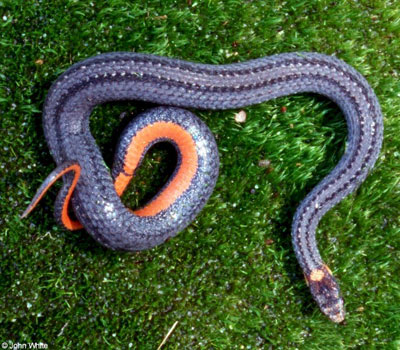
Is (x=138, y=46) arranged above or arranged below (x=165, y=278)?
above

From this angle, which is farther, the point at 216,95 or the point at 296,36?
the point at 296,36

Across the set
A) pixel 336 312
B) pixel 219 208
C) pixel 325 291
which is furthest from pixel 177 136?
pixel 336 312

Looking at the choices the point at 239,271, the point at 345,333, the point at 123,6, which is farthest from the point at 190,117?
the point at 345,333

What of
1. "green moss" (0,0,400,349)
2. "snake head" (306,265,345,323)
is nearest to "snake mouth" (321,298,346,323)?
"snake head" (306,265,345,323)

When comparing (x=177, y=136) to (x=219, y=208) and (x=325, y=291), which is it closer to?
(x=219, y=208)

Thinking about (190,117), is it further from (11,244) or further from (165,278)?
(11,244)

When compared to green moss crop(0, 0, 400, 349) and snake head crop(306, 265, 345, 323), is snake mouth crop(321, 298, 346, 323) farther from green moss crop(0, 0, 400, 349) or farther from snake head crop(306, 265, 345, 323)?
green moss crop(0, 0, 400, 349)
